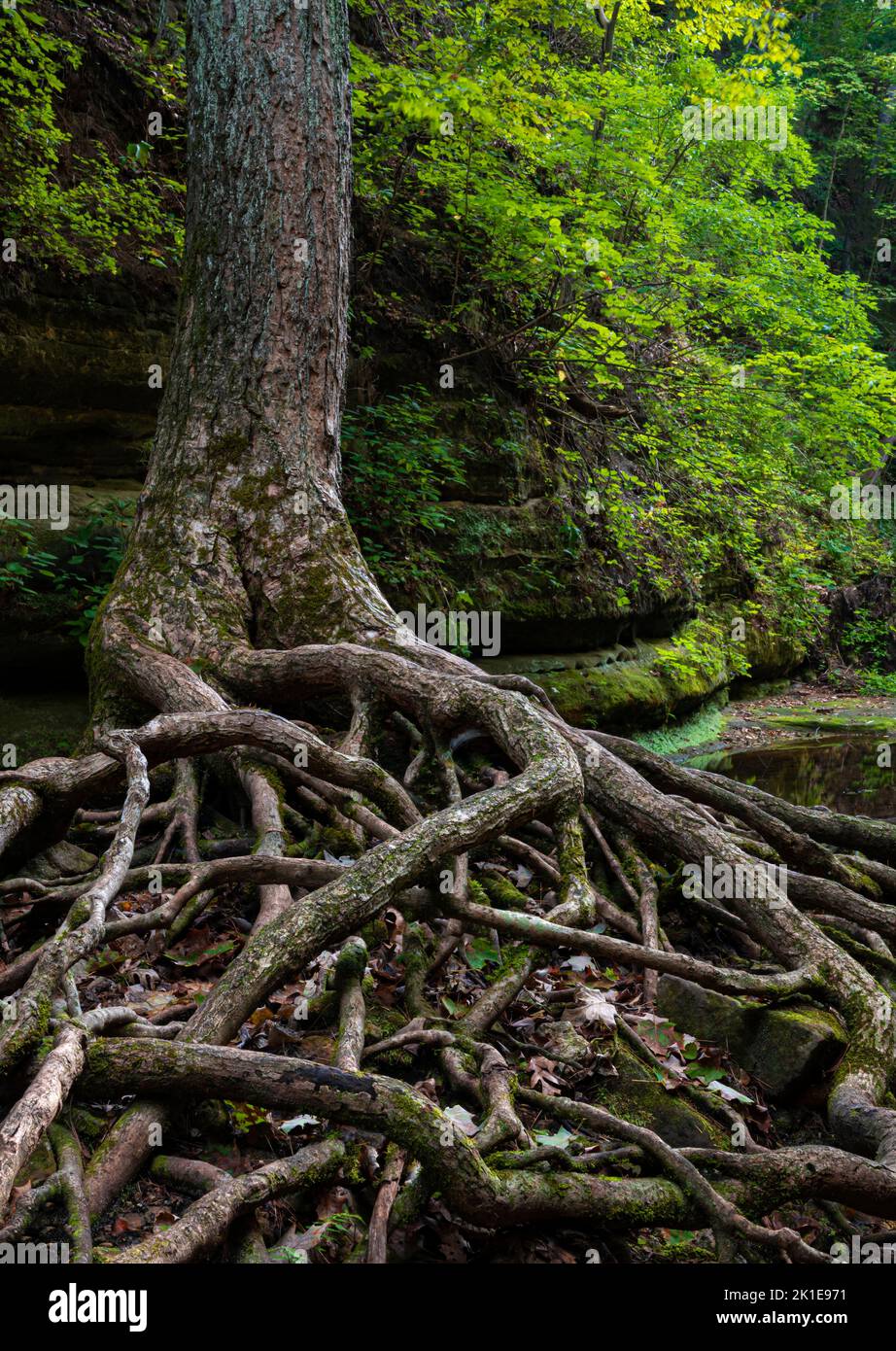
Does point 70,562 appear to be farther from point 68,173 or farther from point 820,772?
point 820,772

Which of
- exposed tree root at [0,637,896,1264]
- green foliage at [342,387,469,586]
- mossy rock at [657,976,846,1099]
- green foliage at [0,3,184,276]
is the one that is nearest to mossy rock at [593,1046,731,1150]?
exposed tree root at [0,637,896,1264]

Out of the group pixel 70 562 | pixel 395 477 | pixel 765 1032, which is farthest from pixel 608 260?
pixel 765 1032

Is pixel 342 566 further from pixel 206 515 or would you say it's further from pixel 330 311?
pixel 330 311

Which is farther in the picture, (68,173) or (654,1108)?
(68,173)

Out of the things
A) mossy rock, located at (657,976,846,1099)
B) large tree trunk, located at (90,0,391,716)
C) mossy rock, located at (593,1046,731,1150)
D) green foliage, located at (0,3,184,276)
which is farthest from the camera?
green foliage, located at (0,3,184,276)

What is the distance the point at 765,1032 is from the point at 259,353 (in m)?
4.56

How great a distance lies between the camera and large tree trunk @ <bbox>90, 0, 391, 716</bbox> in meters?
5.23

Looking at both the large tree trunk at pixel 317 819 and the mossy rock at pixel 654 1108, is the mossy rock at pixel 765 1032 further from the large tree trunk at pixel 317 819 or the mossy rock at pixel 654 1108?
the mossy rock at pixel 654 1108

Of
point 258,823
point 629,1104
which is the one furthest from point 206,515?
point 629,1104

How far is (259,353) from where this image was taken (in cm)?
552

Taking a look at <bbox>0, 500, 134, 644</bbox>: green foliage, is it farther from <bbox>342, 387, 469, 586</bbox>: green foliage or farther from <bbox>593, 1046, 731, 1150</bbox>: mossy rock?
<bbox>593, 1046, 731, 1150</bbox>: mossy rock

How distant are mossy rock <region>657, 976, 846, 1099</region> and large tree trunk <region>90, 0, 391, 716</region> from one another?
263 cm

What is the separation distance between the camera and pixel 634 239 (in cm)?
1048
